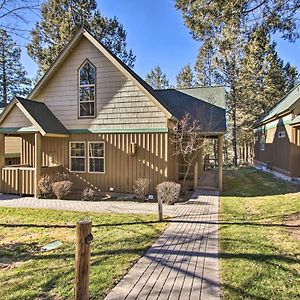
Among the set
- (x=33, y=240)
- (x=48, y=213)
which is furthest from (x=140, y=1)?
(x=33, y=240)

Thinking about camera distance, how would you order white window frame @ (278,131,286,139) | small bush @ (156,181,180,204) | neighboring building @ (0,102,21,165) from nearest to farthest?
small bush @ (156,181,180,204)
white window frame @ (278,131,286,139)
neighboring building @ (0,102,21,165)

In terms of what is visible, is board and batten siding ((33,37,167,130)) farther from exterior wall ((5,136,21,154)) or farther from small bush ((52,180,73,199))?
exterior wall ((5,136,21,154))

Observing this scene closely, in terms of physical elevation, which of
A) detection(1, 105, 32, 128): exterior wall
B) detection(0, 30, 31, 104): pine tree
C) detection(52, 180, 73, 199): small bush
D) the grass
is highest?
detection(0, 30, 31, 104): pine tree

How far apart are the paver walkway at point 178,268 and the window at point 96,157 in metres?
6.11

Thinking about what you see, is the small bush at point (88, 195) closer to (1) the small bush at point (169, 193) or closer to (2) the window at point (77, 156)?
(2) the window at point (77, 156)

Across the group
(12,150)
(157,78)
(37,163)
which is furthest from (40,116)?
(157,78)

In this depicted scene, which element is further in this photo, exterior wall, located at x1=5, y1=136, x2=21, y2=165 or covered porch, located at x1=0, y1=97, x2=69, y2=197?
exterior wall, located at x1=5, y1=136, x2=21, y2=165

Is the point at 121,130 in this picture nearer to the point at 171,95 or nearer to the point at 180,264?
the point at 171,95

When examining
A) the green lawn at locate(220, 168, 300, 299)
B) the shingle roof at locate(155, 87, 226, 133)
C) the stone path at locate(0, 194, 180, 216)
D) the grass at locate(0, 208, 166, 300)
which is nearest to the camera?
the green lawn at locate(220, 168, 300, 299)

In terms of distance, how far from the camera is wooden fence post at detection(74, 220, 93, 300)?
3.08 meters

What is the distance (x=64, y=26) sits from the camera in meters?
23.8

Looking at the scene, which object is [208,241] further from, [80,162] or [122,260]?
[80,162]

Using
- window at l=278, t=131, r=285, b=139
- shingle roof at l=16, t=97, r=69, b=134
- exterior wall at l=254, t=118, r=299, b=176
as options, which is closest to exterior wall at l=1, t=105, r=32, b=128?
shingle roof at l=16, t=97, r=69, b=134

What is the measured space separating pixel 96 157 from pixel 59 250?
733 centimetres
